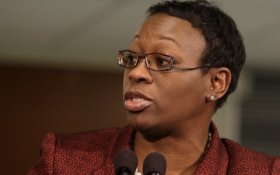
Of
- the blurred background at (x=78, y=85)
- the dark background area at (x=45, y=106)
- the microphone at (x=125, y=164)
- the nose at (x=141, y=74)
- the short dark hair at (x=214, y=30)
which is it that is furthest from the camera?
the dark background area at (x=45, y=106)

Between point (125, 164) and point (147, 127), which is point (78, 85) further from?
point (125, 164)

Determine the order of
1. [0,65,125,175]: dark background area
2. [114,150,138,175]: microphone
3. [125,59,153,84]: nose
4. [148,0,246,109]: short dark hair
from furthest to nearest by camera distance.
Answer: [0,65,125,175]: dark background area < [148,0,246,109]: short dark hair < [125,59,153,84]: nose < [114,150,138,175]: microphone

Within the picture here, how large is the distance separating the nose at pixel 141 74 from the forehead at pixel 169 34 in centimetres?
6

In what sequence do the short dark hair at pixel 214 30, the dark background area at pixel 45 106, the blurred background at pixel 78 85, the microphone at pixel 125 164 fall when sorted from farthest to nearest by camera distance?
1. the dark background area at pixel 45 106
2. the blurred background at pixel 78 85
3. the short dark hair at pixel 214 30
4. the microphone at pixel 125 164

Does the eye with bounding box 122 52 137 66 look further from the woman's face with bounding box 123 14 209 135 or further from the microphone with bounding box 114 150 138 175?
the microphone with bounding box 114 150 138 175

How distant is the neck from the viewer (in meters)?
1.51

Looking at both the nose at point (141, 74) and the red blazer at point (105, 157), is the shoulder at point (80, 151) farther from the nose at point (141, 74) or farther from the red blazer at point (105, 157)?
the nose at point (141, 74)

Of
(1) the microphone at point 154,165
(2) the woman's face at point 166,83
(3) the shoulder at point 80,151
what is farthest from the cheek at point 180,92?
(1) the microphone at point 154,165

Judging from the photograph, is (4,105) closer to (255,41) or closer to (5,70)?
(5,70)

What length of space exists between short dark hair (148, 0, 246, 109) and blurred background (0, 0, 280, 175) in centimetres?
234

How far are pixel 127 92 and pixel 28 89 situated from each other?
3802mm

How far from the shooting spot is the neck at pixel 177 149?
1514 mm

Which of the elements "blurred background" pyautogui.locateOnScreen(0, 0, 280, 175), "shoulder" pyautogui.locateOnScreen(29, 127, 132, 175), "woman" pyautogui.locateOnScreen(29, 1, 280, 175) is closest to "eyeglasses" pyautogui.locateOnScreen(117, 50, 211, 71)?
"woman" pyautogui.locateOnScreen(29, 1, 280, 175)

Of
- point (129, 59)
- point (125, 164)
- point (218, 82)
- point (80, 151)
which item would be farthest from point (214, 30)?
point (125, 164)
